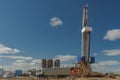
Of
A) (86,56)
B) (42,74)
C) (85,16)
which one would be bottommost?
(42,74)

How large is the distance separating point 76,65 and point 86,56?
7.17 metres

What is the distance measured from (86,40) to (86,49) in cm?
486

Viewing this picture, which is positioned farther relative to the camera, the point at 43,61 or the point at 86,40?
the point at 43,61

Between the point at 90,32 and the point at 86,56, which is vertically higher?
the point at 90,32

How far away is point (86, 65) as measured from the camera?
120 meters

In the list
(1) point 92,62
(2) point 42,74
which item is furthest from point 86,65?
(2) point 42,74

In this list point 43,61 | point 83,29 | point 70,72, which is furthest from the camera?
point 43,61

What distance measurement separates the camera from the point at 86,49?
125 metres

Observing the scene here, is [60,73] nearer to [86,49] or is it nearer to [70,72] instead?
[70,72]

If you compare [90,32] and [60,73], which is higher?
[90,32]

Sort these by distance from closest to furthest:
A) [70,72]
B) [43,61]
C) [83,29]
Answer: [70,72] < [83,29] < [43,61]

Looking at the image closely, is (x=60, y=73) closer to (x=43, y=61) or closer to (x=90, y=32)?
(x=90, y=32)

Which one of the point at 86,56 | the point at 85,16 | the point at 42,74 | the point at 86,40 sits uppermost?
the point at 85,16

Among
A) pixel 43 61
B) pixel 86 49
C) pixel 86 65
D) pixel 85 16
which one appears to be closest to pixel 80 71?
pixel 86 65
